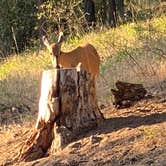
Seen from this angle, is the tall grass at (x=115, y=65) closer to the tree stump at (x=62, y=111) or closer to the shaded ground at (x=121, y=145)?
the shaded ground at (x=121, y=145)

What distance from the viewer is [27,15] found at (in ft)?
80.1

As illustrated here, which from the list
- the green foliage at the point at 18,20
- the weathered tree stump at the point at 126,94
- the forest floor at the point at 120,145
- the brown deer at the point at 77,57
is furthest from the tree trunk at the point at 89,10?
the forest floor at the point at 120,145

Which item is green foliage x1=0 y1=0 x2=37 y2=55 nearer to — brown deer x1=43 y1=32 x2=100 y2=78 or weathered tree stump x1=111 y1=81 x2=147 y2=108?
brown deer x1=43 y1=32 x2=100 y2=78

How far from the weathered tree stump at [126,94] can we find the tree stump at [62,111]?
105cm

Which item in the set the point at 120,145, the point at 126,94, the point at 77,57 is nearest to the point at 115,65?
the point at 77,57

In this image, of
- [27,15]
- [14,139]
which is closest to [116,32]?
[14,139]

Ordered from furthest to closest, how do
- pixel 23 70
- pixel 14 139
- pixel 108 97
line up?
pixel 23 70, pixel 108 97, pixel 14 139

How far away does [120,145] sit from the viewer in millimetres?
6227

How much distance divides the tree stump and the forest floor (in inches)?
6.3

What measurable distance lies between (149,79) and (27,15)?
602 inches

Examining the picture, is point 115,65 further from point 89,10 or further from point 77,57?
point 89,10

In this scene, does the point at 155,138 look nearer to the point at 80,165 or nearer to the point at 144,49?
the point at 80,165

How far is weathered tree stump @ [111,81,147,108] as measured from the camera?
7.79m

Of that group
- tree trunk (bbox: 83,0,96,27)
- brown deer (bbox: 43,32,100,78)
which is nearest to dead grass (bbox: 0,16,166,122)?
brown deer (bbox: 43,32,100,78)
